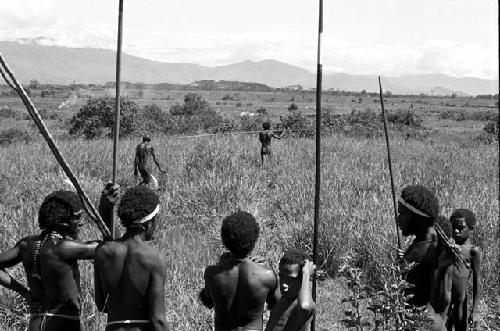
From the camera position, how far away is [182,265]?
6.17 metres

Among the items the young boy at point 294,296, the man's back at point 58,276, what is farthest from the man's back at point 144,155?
the young boy at point 294,296

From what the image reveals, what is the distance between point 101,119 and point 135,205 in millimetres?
24436

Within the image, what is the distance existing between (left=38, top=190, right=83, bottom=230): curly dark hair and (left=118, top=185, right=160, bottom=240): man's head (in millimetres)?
371

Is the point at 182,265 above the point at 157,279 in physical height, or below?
below

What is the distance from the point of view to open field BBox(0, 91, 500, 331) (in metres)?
5.88

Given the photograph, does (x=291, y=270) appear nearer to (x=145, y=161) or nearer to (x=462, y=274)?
(x=462, y=274)

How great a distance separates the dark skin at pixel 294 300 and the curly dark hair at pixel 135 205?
0.74m

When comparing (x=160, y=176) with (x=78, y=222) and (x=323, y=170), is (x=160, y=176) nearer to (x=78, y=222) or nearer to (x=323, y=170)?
(x=323, y=170)

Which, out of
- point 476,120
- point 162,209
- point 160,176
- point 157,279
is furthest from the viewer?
point 476,120

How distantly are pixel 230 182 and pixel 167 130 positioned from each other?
60.0 feet

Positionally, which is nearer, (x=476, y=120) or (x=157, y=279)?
(x=157, y=279)

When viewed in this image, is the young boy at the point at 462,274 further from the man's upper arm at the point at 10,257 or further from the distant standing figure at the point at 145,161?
the distant standing figure at the point at 145,161

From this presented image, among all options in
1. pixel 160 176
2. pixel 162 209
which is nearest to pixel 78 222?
pixel 162 209

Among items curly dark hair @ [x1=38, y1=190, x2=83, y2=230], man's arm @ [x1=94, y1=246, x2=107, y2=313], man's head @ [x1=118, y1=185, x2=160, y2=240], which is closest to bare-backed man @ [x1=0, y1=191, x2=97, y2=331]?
curly dark hair @ [x1=38, y1=190, x2=83, y2=230]
